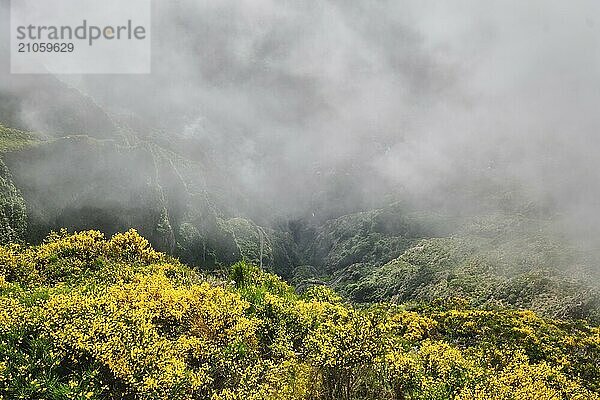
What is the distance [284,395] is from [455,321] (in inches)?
2724

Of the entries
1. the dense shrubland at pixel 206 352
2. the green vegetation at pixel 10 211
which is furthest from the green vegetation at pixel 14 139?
the dense shrubland at pixel 206 352

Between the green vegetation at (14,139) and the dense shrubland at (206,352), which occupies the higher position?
the green vegetation at (14,139)

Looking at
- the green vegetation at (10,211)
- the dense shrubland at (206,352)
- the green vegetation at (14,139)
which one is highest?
the green vegetation at (14,139)

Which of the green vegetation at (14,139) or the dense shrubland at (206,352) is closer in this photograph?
the dense shrubland at (206,352)

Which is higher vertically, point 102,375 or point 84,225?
point 84,225

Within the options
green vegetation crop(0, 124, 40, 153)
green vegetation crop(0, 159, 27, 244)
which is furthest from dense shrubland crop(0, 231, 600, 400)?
green vegetation crop(0, 124, 40, 153)

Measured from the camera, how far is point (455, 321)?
84.4 meters

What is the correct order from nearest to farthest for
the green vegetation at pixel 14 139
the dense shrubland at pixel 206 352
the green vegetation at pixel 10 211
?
the dense shrubland at pixel 206 352 → the green vegetation at pixel 10 211 → the green vegetation at pixel 14 139

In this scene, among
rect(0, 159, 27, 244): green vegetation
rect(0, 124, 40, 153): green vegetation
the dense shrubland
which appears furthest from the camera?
rect(0, 124, 40, 153): green vegetation

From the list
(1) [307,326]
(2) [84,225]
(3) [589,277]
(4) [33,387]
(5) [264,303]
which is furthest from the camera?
(3) [589,277]

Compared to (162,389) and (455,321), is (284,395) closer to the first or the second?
(162,389)

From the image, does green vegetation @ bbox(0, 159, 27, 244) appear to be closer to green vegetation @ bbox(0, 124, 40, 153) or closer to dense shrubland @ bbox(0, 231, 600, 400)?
green vegetation @ bbox(0, 124, 40, 153)

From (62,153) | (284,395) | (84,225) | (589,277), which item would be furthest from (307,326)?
(589,277)

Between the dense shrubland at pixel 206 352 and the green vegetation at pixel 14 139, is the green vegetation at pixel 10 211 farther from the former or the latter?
the dense shrubland at pixel 206 352
